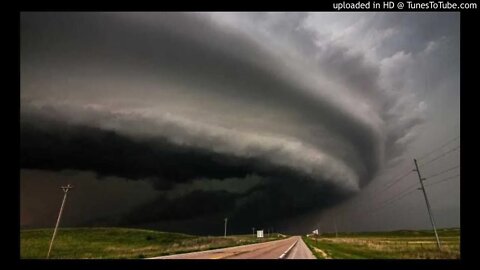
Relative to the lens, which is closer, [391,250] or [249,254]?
[391,250]

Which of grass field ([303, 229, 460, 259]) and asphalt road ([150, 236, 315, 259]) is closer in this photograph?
grass field ([303, 229, 460, 259])

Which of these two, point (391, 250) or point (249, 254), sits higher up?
point (249, 254)

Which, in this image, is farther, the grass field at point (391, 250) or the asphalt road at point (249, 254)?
the asphalt road at point (249, 254)
